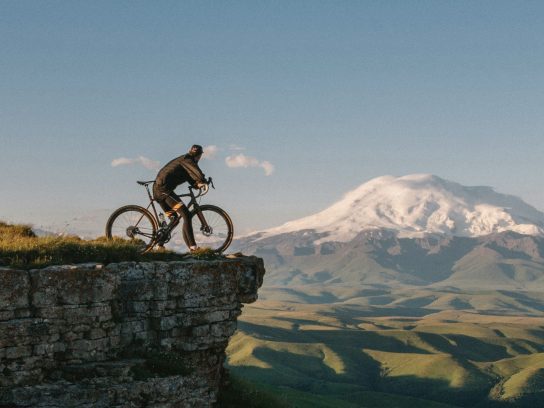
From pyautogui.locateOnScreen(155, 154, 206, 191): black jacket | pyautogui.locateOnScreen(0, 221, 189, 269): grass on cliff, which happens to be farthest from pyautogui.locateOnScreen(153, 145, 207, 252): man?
pyautogui.locateOnScreen(0, 221, 189, 269): grass on cliff

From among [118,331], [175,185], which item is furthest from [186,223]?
[118,331]

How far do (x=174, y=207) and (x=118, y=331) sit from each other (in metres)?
5.62

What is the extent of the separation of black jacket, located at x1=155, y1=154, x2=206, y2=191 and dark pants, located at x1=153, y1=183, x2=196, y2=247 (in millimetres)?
176

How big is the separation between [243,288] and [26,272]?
6.98 metres

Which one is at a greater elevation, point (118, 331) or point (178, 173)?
point (178, 173)

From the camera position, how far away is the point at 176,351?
18.8 meters

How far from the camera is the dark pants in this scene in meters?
22.0

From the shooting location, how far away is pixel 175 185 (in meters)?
22.2

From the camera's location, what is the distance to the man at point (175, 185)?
21.8m

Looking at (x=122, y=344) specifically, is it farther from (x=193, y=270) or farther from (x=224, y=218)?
(x=224, y=218)

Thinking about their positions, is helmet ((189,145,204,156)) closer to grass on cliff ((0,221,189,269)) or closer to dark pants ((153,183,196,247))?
dark pants ((153,183,196,247))

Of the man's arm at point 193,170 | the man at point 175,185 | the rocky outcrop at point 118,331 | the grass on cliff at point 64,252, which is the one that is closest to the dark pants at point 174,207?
the man at point 175,185

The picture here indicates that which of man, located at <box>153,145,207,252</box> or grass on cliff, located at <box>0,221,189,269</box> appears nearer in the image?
grass on cliff, located at <box>0,221,189,269</box>

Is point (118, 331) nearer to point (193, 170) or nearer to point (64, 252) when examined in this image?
point (64, 252)
